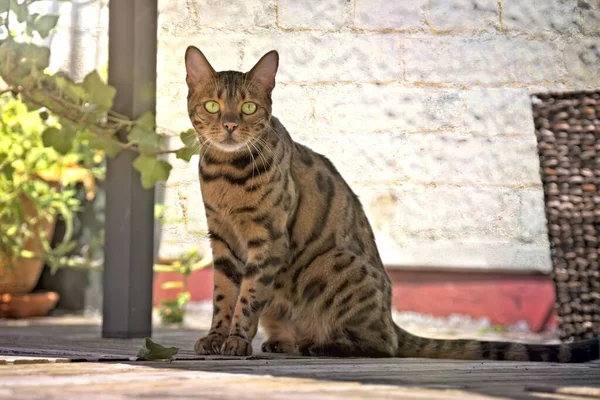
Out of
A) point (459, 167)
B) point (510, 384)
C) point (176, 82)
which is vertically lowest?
point (510, 384)

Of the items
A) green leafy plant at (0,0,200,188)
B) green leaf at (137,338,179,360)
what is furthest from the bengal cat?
green leafy plant at (0,0,200,188)

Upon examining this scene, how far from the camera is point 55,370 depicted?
1.79 m

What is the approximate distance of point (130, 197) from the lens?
3.14 m

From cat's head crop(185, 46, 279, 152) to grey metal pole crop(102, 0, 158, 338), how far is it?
612 millimetres

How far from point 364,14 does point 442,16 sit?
25 cm

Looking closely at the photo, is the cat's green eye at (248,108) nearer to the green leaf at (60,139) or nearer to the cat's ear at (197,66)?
the cat's ear at (197,66)

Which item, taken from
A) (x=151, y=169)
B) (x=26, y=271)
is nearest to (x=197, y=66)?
(x=151, y=169)

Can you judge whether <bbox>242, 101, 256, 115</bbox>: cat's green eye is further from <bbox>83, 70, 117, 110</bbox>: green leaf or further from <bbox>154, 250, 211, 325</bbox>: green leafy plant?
<bbox>154, 250, 211, 325</bbox>: green leafy plant

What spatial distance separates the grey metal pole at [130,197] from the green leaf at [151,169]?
155 mm

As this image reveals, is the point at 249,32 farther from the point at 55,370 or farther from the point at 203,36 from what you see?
the point at 55,370

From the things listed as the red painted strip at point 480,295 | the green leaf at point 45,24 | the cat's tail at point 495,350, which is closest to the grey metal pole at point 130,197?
the green leaf at point 45,24

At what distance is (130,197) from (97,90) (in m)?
0.38

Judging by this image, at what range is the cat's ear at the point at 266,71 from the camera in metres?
2.56

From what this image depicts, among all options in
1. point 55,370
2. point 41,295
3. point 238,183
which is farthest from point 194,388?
point 41,295
